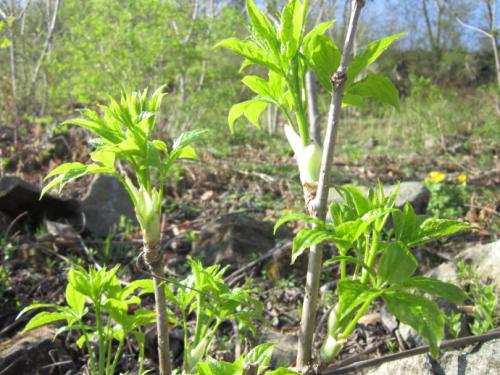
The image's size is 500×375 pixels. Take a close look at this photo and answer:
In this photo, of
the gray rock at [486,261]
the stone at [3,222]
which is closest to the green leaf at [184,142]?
the gray rock at [486,261]

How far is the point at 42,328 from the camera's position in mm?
2184

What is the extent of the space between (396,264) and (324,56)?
16.5 inches

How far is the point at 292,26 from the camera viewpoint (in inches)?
38.9

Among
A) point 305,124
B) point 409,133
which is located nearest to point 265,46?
point 305,124

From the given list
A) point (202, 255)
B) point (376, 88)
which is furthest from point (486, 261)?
point (376, 88)

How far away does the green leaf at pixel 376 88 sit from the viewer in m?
0.96

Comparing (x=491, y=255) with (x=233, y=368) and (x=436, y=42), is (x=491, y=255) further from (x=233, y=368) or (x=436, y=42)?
(x=436, y=42)

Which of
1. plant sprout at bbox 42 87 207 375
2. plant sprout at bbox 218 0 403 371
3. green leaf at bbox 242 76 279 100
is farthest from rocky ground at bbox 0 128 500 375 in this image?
green leaf at bbox 242 76 279 100

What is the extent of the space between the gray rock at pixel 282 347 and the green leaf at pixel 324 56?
1.38 metres

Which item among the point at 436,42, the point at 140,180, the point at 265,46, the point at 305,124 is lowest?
the point at 140,180

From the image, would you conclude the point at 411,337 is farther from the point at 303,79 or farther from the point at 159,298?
the point at 303,79

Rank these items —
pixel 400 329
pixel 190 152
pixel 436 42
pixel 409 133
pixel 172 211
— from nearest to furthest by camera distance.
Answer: pixel 190 152 < pixel 400 329 < pixel 172 211 < pixel 409 133 < pixel 436 42

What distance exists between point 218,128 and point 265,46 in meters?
7.78

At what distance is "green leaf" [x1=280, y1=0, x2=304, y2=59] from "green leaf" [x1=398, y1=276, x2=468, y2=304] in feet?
1.65
